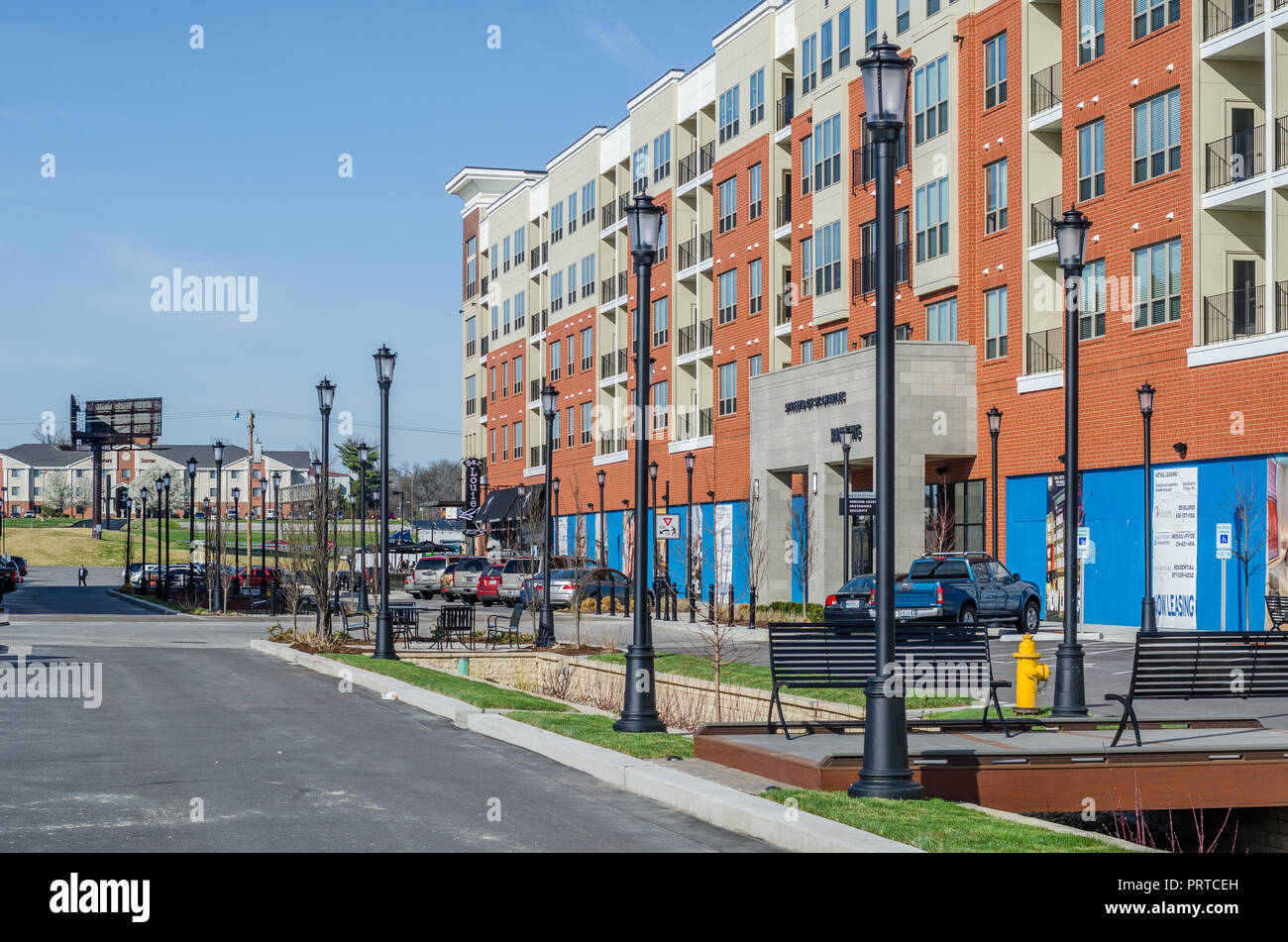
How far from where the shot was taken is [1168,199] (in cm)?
3619

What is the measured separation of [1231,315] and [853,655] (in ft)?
78.0

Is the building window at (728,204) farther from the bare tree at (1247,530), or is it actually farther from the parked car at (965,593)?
the bare tree at (1247,530)

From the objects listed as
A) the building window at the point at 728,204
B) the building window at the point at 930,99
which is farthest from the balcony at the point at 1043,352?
the building window at the point at 728,204

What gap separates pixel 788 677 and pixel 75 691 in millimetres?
11052

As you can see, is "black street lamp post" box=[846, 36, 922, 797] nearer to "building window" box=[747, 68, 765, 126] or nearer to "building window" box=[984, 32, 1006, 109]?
"building window" box=[984, 32, 1006, 109]

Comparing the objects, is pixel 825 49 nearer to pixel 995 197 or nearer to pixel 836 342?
pixel 836 342

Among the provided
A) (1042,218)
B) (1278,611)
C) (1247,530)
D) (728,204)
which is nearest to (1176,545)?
(1247,530)

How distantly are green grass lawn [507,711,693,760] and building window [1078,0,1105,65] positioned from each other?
2782 centimetres

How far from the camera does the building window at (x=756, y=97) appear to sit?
186 feet

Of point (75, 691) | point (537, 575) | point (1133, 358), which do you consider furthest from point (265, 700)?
point (537, 575)

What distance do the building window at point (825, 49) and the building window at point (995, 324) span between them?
38.4 ft

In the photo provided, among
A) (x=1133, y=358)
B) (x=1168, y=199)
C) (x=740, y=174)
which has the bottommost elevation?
(x=1133, y=358)

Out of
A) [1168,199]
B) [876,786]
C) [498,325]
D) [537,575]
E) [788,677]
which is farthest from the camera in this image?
[498,325]
